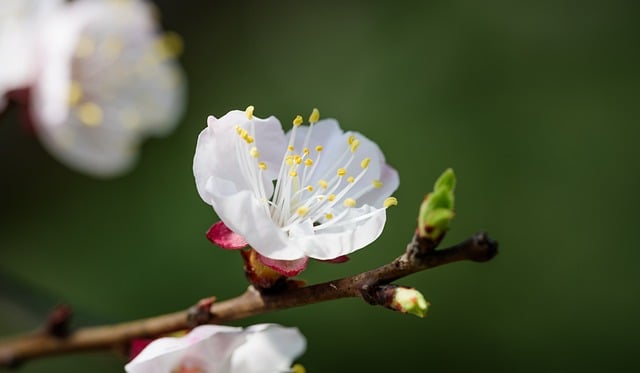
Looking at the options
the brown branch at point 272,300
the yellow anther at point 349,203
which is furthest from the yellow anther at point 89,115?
the yellow anther at point 349,203

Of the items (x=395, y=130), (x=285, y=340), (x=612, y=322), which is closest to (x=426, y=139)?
(x=395, y=130)

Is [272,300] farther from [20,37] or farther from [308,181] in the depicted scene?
[20,37]

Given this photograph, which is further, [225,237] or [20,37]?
[20,37]

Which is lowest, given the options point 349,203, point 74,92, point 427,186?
point 349,203

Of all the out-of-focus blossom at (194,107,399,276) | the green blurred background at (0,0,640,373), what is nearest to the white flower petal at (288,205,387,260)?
the out-of-focus blossom at (194,107,399,276)

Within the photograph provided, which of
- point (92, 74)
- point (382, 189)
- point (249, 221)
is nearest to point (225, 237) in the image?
point (249, 221)

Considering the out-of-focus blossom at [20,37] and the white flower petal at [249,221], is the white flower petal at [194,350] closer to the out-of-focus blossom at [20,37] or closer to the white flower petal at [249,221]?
the white flower petal at [249,221]
